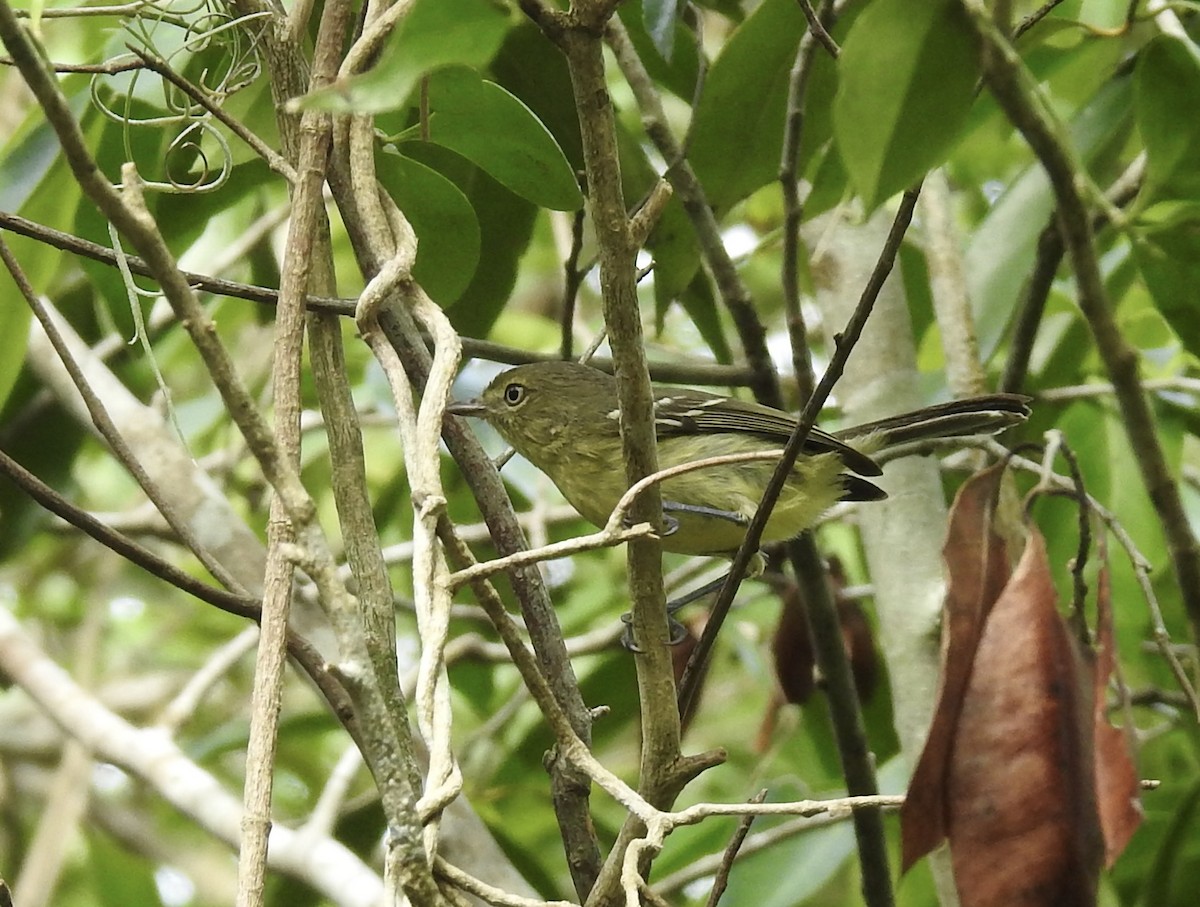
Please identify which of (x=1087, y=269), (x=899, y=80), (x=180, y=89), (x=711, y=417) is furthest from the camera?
(x=711, y=417)

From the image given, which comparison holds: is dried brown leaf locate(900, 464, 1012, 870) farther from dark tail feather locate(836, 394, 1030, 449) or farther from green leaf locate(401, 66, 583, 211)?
green leaf locate(401, 66, 583, 211)

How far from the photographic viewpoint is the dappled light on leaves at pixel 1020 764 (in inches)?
77.0

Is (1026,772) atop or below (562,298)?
below

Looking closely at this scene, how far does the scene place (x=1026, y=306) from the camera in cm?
273

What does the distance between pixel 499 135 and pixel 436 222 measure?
230mm

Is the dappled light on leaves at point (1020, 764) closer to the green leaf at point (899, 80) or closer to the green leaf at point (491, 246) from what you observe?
the green leaf at point (899, 80)

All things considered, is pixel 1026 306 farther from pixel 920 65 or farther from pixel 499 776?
pixel 499 776

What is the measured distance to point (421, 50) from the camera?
48.4 inches

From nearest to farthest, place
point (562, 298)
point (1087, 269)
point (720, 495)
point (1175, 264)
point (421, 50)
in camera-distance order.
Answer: point (421, 50) < point (1087, 269) < point (1175, 264) < point (720, 495) < point (562, 298)

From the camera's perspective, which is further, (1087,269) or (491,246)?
(491,246)

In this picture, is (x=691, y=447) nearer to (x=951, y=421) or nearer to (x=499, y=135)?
(x=951, y=421)

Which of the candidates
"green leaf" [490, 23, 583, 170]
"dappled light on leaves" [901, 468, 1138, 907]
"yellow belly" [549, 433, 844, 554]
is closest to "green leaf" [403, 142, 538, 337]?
"green leaf" [490, 23, 583, 170]

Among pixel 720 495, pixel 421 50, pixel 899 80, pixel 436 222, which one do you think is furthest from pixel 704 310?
pixel 421 50

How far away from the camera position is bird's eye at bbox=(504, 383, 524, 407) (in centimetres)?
372
